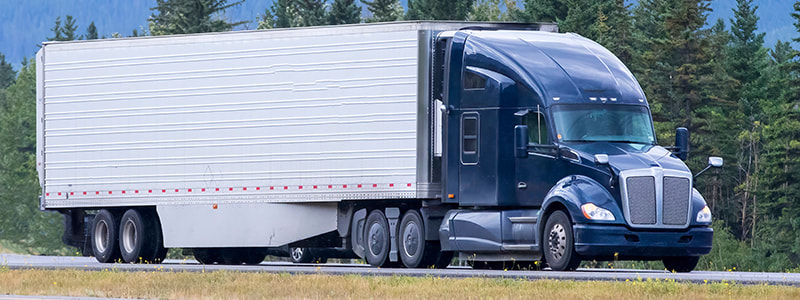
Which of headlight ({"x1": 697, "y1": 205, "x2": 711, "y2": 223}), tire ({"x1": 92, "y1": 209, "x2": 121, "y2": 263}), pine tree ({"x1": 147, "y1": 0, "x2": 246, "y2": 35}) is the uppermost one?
pine tree ({"x1": 147, "y1": 0, "x2": 246, "y2": 35})

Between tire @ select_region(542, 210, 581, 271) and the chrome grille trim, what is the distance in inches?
35.2

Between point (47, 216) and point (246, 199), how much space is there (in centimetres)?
6850

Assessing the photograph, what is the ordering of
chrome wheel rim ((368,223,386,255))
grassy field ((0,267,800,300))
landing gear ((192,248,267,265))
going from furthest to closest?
landing gear ((192,248,267,265)) < chrome wheel rim ((368,223,386,255)) < grassy field ((0,267,800,300))

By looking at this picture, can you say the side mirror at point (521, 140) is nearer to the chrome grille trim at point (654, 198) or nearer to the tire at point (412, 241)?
the chrome grille trim at point (654, 198)

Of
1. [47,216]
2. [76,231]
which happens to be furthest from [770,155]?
[47,216]

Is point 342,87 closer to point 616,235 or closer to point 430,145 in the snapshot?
point 430,145

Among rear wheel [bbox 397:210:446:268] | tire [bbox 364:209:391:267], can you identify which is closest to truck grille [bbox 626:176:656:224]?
rear wheel [bbox 397:210:446:268]

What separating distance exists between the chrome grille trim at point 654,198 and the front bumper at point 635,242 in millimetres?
146

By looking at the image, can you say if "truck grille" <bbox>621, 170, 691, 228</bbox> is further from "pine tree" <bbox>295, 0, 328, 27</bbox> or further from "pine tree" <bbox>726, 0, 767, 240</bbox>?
"pine tree" <bbox>295, 0, 328, 27</bbox>

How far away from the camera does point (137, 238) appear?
29297 mm

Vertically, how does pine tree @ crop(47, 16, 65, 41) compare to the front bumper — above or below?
above

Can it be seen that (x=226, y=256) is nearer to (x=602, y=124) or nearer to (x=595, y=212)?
(x=602, y=124)

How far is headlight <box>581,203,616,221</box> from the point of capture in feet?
71.2

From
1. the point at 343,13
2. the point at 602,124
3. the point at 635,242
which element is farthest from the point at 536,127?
the point at 343,13
